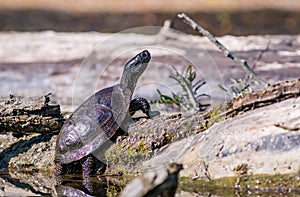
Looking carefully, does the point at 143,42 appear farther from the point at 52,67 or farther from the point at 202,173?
the point at 202,173

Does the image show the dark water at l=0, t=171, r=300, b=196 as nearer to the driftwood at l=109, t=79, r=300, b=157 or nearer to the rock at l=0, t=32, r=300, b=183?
the rock at l=0, t=32, r=300, b=183

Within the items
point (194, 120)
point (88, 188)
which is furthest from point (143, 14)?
point (88, 188)

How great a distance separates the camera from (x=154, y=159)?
14.9ft

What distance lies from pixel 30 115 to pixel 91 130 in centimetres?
48

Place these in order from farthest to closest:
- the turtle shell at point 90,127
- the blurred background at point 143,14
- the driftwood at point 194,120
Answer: the blurred background at point 143,14 → the turtle shell at point 90,127 → the driftwood at point 194,120

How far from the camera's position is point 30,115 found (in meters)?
4.95

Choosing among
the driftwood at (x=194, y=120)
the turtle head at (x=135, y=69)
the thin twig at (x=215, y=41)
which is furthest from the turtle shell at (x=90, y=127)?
the thin twig at (x=215, y=41)

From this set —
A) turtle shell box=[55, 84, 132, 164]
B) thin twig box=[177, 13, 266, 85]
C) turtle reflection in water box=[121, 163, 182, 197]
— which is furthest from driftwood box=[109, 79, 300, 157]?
turtle reflection in water box=[121, 163, 182, 197]

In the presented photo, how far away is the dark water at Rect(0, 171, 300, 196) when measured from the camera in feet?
13.3

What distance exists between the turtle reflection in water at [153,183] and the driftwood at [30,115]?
196 centimetres

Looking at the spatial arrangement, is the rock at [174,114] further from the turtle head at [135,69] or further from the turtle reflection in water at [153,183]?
the turtle reflection in water at [153,183]

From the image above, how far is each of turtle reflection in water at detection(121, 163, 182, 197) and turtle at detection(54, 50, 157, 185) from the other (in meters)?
1.60

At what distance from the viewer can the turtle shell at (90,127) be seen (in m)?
4.68

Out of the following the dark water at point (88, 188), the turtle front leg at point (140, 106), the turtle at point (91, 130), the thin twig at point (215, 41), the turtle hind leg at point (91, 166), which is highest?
the thin twig at point (215, 41)
